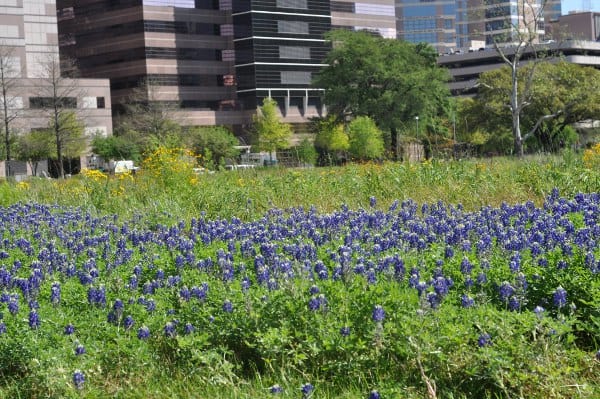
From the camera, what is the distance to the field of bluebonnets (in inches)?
175

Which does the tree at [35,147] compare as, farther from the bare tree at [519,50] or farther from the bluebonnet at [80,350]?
the bluebonnet at [80,350]

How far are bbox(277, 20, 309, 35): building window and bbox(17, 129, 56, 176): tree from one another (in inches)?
1206

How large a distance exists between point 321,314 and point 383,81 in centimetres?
5253

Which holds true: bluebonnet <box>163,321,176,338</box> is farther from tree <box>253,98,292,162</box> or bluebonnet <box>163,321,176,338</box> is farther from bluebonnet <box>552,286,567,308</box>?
tree <box>253,98,292,162</box>

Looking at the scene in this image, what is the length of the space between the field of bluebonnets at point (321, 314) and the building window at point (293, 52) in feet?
248

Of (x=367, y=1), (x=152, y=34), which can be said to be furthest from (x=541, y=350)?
(x=367, y=1)

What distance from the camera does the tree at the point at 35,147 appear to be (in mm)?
57188

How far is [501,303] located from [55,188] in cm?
1374

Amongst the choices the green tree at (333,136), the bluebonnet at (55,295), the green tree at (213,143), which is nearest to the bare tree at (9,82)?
the green tree at (213,143)

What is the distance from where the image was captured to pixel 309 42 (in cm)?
8419

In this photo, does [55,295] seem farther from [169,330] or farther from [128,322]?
[169,330]

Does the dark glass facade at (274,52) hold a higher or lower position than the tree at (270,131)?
higher

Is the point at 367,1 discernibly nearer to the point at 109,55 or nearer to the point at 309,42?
the point at 309,42

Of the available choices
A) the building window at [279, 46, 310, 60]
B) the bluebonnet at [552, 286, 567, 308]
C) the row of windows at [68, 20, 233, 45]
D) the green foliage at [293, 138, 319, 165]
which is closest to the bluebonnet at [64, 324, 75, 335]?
the bluebonnet at [552, 286, 567, 308]
